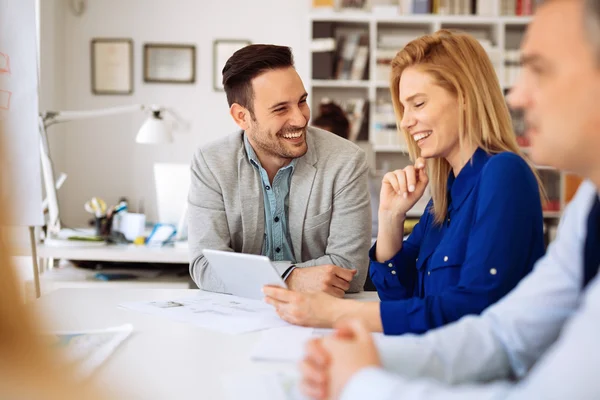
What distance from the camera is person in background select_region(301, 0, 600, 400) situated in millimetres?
694

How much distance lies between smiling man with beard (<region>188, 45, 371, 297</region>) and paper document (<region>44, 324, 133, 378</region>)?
2.01 ft

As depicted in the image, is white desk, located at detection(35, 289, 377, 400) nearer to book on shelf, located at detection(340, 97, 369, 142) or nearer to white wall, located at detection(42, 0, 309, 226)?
book on shelf, located at detection(340, 97, 369, 142)

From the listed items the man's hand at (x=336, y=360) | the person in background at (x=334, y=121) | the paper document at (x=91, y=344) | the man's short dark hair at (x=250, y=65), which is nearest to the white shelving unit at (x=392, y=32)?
the person in background at (x=334, y=121)

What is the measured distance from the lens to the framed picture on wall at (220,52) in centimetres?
523

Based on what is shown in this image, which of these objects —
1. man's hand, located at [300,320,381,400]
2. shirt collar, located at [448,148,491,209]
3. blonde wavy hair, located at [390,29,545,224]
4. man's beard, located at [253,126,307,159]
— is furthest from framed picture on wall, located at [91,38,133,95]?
man's hand, located at [300,320,381,400]

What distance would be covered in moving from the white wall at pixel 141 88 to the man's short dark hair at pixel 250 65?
2.95 m

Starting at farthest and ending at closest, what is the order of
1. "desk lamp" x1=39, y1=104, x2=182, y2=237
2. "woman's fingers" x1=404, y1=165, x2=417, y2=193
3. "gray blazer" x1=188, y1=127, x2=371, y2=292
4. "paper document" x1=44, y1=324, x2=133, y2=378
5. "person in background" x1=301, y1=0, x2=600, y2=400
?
"desk lamp" x1=39, y1=104, x2=182, y2=237 → "gray blazer" x1=188, y1=127, x2=371, y2=292 → "woman's fingers" x1=404, y1=165, x2=417, y2=193 → "paper document" x1=44, y1=324, x2=133, y2=378 → "person in background" x1=301, y1=0, x2=600, y2=400

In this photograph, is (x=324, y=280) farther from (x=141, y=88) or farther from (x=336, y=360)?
(x=141, y=88)

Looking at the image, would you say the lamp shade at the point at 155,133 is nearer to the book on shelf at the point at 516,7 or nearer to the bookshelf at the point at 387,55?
the bookshelf at the point at 387,55

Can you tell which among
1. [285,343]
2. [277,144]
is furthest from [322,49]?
[285,343]

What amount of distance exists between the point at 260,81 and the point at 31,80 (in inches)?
35.7

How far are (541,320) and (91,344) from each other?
748 millimetres

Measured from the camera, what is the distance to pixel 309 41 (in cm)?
485

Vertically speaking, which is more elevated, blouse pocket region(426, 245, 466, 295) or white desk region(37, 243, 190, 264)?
blouse pocket region(426, 245, 466, 295)
